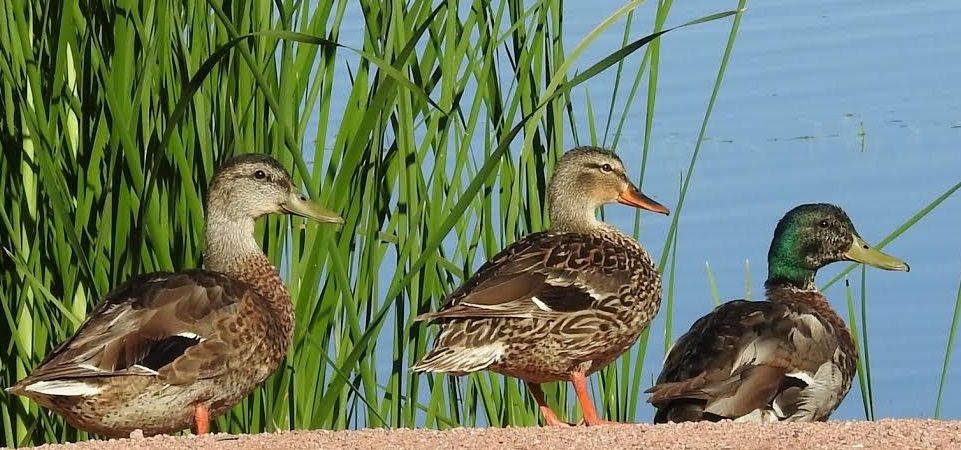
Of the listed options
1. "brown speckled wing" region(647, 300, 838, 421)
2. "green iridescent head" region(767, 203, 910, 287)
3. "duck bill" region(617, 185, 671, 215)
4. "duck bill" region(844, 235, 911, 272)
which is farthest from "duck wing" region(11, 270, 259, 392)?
"duck bill" region(844, 235, 911, 272)

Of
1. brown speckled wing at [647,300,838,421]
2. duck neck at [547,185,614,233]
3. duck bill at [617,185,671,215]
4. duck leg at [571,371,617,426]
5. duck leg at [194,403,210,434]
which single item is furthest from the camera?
duck bill at [617,185,671,215]

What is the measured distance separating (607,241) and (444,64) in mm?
993

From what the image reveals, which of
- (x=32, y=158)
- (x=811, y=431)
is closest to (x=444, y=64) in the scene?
(x=32, y=158)

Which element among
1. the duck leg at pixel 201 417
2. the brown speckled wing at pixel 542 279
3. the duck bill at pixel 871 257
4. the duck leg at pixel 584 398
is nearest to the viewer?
the duck leg at pixel 201 417

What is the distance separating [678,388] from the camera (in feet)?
17.7

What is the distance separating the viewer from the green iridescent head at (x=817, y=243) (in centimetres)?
660

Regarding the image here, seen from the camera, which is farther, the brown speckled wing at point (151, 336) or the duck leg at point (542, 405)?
the duck leg at point (542, 405)

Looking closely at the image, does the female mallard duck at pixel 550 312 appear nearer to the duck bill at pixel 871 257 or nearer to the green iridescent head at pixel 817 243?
the green iridescent head at pixel 817 243

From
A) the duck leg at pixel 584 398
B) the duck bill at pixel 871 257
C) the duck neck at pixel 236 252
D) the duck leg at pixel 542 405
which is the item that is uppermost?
the duck neck at pixel 236 252

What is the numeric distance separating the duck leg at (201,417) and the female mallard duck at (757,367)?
133 centimetres

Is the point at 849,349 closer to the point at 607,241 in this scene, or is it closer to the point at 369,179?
the point at 607,241

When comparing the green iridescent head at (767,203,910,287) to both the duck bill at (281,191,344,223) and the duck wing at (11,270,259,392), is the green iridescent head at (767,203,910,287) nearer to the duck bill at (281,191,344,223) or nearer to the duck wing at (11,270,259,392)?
the duck bill at (281,191,344,223)

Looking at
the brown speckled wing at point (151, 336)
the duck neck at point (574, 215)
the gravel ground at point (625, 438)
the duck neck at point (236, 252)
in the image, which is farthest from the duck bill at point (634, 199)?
the gravel ground at point (625, 438)

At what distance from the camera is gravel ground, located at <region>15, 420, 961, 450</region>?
3939 mm
